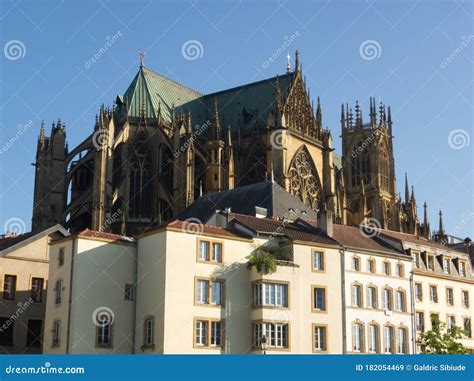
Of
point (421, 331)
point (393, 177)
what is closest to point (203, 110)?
point (393, 177)

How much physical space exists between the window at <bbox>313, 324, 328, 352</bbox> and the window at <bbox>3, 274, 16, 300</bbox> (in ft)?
57.8

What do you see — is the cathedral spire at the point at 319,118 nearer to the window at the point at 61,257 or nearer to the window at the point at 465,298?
the window at the point at 465,298

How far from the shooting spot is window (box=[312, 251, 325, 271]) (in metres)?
48.5

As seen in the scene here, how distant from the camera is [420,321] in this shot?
175 feet

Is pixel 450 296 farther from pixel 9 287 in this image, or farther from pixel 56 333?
pixel 9 287

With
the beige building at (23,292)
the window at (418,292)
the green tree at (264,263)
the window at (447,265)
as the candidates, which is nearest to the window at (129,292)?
the green tree at (264,263)

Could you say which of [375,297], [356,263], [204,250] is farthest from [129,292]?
[375,297]

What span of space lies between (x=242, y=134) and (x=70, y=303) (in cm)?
4154

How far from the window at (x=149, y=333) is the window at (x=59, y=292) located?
4.89m

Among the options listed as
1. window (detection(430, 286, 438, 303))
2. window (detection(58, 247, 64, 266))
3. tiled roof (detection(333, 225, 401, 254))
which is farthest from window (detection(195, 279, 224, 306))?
window (detection(430, 286, 438, 303))

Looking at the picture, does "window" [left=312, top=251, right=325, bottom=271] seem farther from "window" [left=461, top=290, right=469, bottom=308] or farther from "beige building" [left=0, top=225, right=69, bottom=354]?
"beige building" [left=0, top=225, right=69, bottom=354]

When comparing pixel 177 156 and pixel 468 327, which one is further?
pixel 177 156

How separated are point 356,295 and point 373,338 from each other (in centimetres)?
264

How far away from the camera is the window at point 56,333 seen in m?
44.5
